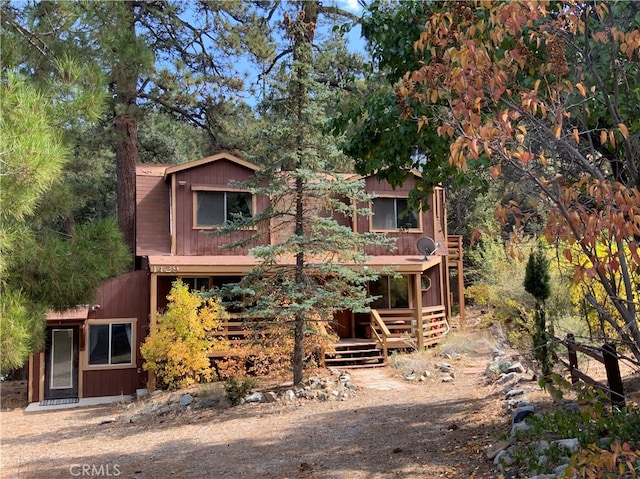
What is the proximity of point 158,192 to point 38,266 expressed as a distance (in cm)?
1172

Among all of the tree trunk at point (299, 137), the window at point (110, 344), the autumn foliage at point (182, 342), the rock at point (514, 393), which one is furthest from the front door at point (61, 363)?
the rock at point (514, 393)

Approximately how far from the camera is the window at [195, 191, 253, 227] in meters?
15.5

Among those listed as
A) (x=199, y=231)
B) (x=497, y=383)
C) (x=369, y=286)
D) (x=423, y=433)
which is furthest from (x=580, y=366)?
(x=199, y=231)

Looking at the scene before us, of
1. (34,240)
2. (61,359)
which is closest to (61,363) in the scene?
(61,359)

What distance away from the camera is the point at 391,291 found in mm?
17625

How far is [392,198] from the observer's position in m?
17.2

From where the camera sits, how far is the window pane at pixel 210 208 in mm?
15453

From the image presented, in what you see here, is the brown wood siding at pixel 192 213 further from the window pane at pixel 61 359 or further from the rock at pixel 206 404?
the rock at pixel 206 404

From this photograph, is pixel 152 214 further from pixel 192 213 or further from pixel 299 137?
pixel 299 137

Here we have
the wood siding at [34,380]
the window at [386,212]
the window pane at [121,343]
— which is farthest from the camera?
the window at [386,212]

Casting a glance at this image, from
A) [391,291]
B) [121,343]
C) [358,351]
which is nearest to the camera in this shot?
[121,343]

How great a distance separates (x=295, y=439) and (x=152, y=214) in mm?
9881

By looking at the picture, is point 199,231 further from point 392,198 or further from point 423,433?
point 423,433

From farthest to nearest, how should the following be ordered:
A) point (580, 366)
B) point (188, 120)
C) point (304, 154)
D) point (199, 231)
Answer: point (188, 120) → point (199, 231) → point (304, 154) → point (580, 366)
